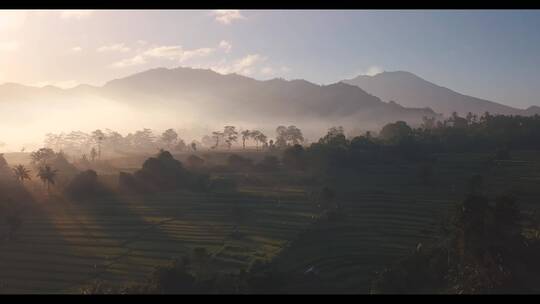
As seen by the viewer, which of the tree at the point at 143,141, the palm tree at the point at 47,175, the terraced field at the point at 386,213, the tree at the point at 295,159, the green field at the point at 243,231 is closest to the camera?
the green field at the point at 243,231

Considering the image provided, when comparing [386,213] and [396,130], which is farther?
[396,130]

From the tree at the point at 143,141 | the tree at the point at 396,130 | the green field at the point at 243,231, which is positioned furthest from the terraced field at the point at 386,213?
the tree at the point at 143,141

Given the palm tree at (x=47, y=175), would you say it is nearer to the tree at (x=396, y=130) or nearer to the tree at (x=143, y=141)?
the tree at (x=396, y=130)

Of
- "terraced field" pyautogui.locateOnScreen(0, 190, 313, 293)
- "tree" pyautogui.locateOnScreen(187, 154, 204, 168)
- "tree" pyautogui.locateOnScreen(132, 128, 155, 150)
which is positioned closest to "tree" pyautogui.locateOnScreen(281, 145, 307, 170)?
"tree" pyautogui.locateOnScreen(187, 154, 204, 168)

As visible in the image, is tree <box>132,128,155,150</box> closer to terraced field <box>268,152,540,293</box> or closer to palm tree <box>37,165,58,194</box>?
palm tree <box>37,165,58,194</box>

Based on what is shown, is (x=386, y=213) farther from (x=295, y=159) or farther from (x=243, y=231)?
(x=295, y=159)

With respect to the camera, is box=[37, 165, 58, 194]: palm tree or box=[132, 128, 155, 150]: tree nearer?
box=[37, 165, 58, 194]: palm tree

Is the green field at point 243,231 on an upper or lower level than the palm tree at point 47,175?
lower

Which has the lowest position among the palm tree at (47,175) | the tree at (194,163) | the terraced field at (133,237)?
the terraced field at (133,237)

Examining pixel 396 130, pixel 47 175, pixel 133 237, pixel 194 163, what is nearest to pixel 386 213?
pixel 133 237
